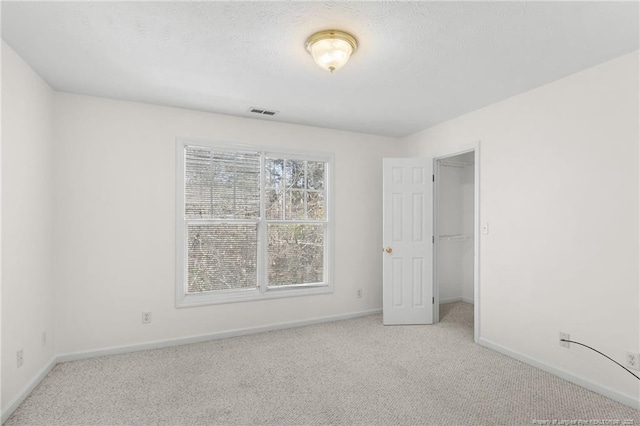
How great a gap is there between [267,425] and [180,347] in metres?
1.68

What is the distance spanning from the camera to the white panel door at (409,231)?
4.18 metres

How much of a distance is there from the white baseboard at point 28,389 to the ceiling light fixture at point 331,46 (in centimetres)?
303

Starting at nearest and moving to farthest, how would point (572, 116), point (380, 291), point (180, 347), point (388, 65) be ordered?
point (388, 65) → point (572, 116) → point (180, 347) → point (380, 291)

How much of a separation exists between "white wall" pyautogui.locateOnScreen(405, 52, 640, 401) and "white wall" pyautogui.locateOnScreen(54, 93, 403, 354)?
2.36 meters

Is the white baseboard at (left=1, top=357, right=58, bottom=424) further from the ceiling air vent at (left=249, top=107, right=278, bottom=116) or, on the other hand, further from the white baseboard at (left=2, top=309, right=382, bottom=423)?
the ceiling air vent at (left=249, top=107, right=278, bottom=116)

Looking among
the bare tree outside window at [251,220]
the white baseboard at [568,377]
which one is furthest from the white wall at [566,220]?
the bare tree outside window at [251,220]

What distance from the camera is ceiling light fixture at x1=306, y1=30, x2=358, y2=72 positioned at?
2055 mm

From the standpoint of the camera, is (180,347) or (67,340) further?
(180,347)

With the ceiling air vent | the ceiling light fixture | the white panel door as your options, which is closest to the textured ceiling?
the ceiling light fixture

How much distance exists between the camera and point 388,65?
2531 millimetres

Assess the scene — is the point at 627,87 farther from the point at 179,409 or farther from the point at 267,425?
the point at 179,409

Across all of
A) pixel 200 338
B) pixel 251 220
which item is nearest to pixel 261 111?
pixel 251 220

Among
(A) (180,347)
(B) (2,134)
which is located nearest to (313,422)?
(A) (180,347)

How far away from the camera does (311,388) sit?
2588mm
